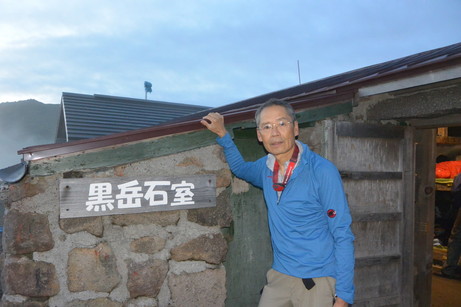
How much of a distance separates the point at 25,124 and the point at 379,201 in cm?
6986

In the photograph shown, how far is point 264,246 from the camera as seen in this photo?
3.96 m

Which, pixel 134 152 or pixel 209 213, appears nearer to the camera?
pixel 134 152

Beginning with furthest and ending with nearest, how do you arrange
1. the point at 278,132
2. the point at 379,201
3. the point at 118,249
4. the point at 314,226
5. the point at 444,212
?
the point at 444,212, the point at 379,201, the point at 118,249, the point at 278,132, the point at 314,226

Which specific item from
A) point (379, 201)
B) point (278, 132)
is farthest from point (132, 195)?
point (379, 201)

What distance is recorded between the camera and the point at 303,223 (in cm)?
257

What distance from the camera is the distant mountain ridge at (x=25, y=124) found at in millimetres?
56125

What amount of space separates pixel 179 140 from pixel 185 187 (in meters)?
0.40

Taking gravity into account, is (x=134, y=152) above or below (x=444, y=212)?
above

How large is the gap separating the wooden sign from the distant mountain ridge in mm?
52909

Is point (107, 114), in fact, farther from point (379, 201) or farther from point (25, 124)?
point (25, 124)

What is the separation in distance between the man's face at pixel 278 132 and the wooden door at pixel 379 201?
3.63ft

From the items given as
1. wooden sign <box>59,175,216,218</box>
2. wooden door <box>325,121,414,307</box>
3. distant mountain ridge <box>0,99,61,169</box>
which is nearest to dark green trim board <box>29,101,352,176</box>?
wooden sign <box>59,175,216,218</box>

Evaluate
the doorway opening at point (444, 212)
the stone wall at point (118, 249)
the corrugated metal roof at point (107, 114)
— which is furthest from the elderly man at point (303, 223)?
the corrugated metal roof at point (107, 114)

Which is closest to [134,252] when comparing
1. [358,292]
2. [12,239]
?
[12,239]
